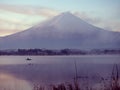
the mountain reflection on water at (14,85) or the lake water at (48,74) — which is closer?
the mountain reflection on water at (14,85)

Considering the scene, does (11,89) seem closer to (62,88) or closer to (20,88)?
(20,88)

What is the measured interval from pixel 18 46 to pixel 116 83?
42.1 feet

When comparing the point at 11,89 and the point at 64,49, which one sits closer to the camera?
the point at 11,89

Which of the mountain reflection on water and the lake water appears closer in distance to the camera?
the mountain reflection on water

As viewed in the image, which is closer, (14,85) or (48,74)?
(14,85)

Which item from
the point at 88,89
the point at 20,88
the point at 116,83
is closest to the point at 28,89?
the point at 20,88

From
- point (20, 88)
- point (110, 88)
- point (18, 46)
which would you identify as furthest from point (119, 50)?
point (18, 46)

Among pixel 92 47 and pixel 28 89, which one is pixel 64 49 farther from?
pixel 28 89

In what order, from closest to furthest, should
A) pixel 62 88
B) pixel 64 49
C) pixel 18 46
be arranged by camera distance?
pixel 62 88 → pixel 18 46 → pixel 64 49

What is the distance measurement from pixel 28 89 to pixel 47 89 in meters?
0.60

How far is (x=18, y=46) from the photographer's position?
15.8 metres

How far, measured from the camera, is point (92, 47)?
14.3 meters

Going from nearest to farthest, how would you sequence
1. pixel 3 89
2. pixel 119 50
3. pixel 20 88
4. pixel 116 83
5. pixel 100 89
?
pixel 116 83 < pixel 100 89 < pixel 3 89 < pixel 20 88 < pixel 119 50

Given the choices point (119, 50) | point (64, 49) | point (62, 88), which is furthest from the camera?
point (64, 49)
